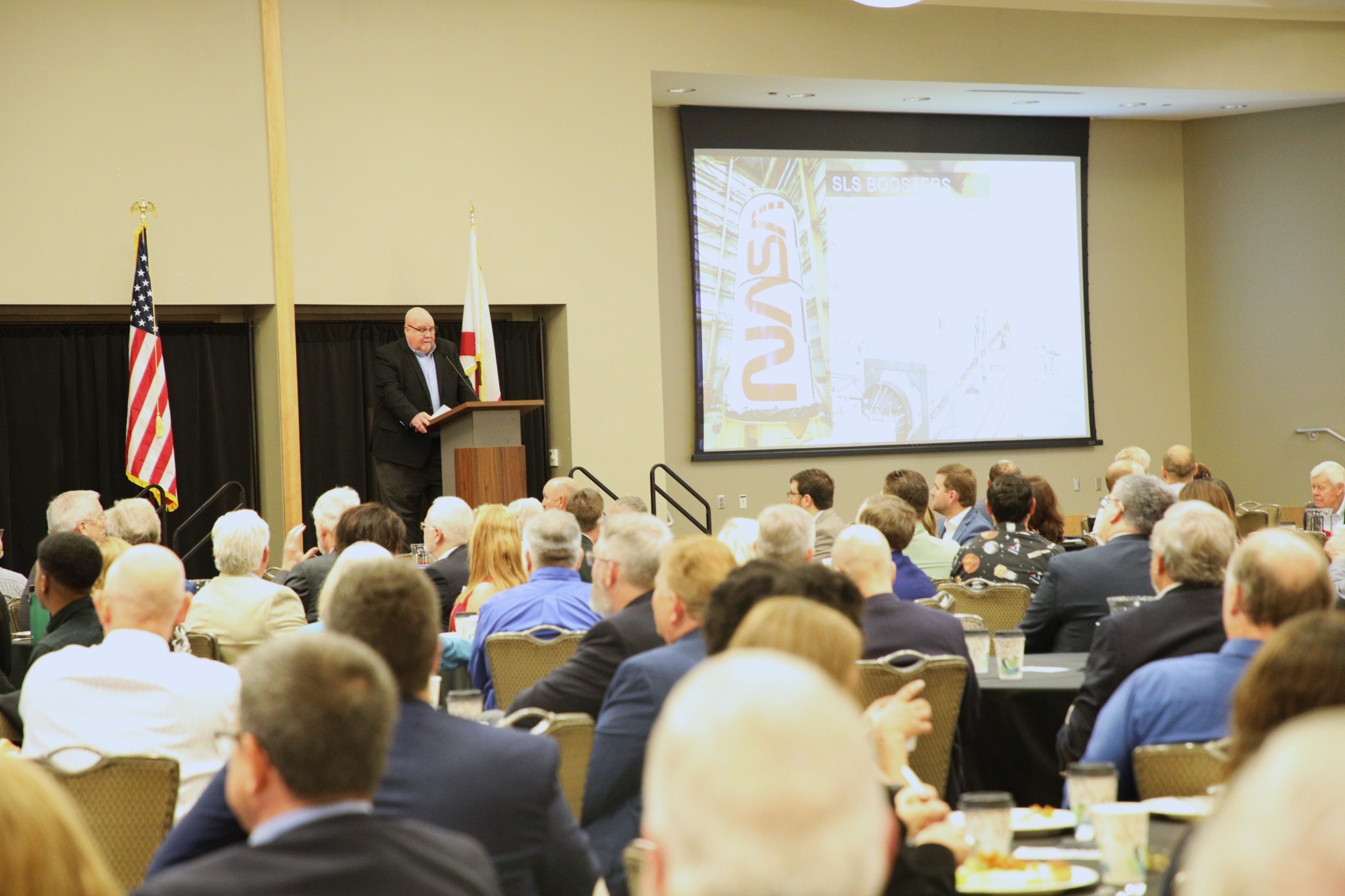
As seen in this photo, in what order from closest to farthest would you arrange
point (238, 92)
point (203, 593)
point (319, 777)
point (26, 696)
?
point (319, 777) → point (26, 696) → point (203, 593) → point (238, 92)

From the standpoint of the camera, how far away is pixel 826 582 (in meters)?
2.80

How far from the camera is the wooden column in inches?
418

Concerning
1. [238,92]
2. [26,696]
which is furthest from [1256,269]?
[26,696]

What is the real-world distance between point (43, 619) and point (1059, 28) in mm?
10484

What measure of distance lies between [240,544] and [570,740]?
2.27 m

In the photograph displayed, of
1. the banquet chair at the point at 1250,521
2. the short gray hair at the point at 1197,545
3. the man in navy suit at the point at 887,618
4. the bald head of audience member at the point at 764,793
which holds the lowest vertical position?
the banquet chair at the point at 1250,521

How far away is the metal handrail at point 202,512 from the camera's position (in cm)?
973


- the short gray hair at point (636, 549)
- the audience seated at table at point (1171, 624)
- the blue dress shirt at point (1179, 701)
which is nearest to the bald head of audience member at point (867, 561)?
the short gray hair at point (636, 549)

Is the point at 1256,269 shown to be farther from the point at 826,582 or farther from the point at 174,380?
the point at 826,582

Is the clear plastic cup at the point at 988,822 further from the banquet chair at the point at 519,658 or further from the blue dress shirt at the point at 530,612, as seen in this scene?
the blue dress shirt at the point at 530,612

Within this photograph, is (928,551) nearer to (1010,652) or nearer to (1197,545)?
(1010,652)

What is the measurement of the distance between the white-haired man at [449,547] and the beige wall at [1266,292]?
35.3ft

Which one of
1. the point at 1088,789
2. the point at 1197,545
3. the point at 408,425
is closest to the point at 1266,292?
the point at 408,425

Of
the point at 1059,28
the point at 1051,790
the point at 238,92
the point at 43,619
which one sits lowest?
the point at 1051,790
